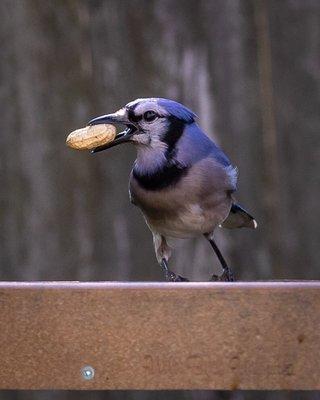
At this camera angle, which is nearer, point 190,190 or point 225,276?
point 225,276

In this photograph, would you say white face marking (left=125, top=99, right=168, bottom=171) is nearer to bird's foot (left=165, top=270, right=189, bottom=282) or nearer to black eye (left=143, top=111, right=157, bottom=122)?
black eye (left=143, top=111, right=157, bottom=122)

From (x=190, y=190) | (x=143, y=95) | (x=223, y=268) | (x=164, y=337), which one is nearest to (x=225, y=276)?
(x=223, y=268)

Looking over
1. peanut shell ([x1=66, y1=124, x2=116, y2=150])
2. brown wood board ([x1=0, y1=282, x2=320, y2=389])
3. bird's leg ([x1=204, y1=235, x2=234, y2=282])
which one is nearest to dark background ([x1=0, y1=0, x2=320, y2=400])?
bird's leg ([x1=204, y1=235, x2=234, y2=282])

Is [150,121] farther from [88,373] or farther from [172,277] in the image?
[88,373]

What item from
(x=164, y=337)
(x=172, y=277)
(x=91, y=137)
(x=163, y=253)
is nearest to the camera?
(x=164, y=337)

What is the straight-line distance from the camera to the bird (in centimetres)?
243

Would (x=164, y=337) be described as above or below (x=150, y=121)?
below

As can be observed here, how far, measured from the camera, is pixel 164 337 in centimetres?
131

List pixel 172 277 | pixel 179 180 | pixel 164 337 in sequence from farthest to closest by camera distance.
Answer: pixel 179 180
pixel 172 277
pixel 164 337

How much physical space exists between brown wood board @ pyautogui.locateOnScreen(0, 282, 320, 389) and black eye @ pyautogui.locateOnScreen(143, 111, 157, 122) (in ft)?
3.52

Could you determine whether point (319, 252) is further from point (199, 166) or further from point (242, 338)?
point (242, 338)

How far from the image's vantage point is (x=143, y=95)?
2449 mm

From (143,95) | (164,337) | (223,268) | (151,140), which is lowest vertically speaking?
(223,268)

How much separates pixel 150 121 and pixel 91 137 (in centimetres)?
26
